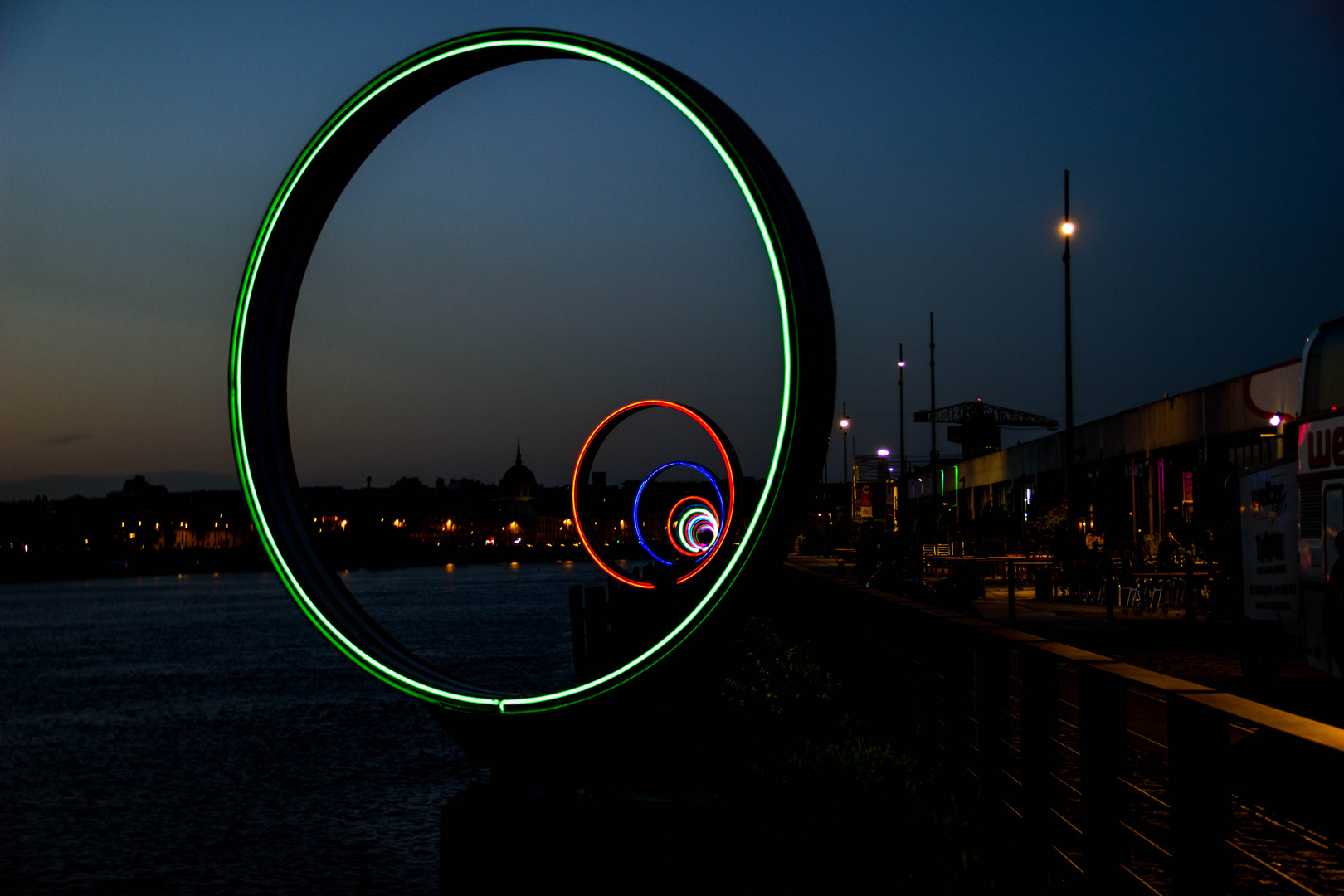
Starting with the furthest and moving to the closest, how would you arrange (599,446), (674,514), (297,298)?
(674,514) < (599,446) < (297,298)

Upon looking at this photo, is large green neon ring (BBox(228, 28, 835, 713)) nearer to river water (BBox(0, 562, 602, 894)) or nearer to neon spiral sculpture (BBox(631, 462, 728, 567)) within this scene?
river water (BBox(0, 562, 602, 894))

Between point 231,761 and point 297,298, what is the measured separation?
22651 mm

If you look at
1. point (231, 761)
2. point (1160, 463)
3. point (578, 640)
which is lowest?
point (231, 761)

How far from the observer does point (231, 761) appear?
27422 mm

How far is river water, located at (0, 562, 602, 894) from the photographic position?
18.3 metres

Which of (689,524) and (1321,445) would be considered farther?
(689,524)

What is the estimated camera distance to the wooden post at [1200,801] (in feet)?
12.4

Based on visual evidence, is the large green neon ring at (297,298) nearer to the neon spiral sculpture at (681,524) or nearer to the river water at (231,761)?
the river water at (231,761)

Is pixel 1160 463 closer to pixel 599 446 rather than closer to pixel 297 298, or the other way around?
pixel 599 446

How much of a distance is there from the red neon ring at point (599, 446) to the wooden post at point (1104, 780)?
14.5 metres

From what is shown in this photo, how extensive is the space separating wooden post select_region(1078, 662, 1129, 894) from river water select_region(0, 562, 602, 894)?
12683mm

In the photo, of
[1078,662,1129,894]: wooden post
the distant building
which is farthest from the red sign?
[1078,662,1129,894]: wooden post

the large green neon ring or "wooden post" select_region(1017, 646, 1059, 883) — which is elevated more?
the large green neon ring

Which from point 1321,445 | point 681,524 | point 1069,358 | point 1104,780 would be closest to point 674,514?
point 681,524
